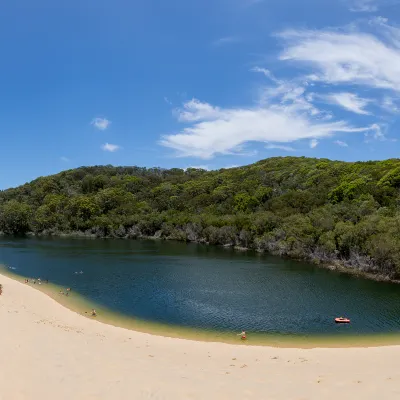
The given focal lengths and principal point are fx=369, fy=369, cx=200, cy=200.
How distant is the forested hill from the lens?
68.1 meters

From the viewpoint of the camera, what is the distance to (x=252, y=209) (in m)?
120

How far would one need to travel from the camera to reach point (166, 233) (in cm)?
12438

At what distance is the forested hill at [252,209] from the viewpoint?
68.1 metres

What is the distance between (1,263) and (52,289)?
2889 cm

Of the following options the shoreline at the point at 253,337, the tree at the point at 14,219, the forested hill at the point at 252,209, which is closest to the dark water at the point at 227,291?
the shoreline at the point at 253,337

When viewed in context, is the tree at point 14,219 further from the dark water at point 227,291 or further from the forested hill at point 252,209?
the dark water at point 227,291

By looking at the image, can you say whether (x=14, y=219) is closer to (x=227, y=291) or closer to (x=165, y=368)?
(x=227, y=291)

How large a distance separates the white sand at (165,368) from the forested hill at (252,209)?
37533mm

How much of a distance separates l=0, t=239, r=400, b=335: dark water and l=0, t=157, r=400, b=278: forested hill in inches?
271

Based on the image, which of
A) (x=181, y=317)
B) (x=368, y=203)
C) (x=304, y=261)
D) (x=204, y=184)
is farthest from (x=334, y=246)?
(x=204, y=184)

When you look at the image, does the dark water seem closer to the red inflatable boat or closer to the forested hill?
the red inflatable boat

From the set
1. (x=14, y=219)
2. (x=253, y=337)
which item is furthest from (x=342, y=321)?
(x=14, y=219)

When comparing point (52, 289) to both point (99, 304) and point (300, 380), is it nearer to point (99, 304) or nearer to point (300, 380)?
point (99, 304)

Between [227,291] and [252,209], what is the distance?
72.4 meters
